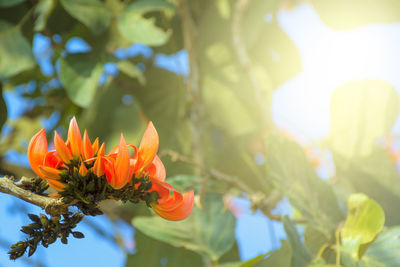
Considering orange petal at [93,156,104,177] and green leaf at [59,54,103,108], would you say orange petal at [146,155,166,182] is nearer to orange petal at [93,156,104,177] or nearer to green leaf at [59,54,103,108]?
orange petal at [93,156,104,177]

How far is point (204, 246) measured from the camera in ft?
2.44

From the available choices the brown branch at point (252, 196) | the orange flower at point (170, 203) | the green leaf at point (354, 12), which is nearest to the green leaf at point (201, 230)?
the brown branch at point (252, 196)

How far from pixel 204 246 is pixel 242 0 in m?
0.56

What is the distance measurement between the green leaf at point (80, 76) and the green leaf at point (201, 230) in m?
0.25

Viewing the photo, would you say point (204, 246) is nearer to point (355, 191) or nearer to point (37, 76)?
point (355, 191)

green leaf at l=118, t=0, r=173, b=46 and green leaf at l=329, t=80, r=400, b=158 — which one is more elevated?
green leaf at l=118, t=0, r=173, b=46

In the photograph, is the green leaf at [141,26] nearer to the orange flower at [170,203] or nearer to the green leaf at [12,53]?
the green leaf at [12,53]

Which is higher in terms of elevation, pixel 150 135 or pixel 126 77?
pixel 150 135

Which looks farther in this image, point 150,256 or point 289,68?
point 289,68

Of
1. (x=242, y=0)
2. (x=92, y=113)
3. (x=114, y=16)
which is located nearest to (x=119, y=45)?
(x=114, y=16)

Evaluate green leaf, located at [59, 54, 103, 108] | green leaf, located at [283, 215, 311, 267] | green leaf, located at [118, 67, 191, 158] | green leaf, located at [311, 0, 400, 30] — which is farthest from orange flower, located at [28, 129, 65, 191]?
green leaf, located at [311, 0, 400, 30]

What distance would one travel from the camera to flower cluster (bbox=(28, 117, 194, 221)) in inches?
12.6

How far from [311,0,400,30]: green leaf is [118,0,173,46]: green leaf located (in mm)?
446

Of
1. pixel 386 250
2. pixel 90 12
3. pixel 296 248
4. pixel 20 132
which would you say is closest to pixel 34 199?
pixel 296 248
